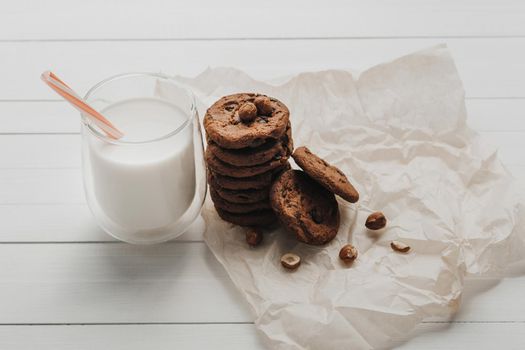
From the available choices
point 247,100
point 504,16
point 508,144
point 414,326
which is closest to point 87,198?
point 247,100

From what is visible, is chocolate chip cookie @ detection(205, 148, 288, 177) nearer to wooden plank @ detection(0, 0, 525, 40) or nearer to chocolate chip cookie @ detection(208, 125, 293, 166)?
chocolate chip cookie @ detection(208, 125, 293, 166)

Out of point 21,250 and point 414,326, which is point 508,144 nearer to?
point 414,326

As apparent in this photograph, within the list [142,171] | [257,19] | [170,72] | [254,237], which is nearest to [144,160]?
[142,171]

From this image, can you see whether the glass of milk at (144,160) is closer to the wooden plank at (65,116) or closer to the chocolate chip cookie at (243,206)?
the chocolate chip cookie at (243,206)

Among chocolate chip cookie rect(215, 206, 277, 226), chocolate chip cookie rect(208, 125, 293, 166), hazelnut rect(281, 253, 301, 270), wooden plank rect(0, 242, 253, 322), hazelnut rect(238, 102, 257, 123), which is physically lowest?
wooden plank rect(0, 242, 253, 322)

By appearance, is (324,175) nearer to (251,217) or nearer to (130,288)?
(251,217)

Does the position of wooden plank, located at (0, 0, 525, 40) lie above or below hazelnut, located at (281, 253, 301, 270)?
above

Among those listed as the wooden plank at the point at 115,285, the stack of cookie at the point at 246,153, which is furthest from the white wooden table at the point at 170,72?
the stack of cookie at the point at 246,153

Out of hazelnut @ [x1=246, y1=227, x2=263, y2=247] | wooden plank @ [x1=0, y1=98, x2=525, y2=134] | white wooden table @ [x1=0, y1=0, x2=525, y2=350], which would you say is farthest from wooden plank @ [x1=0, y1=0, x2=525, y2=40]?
hazelnut @ [x1=246, y1=227, x2=263, y2=247]
